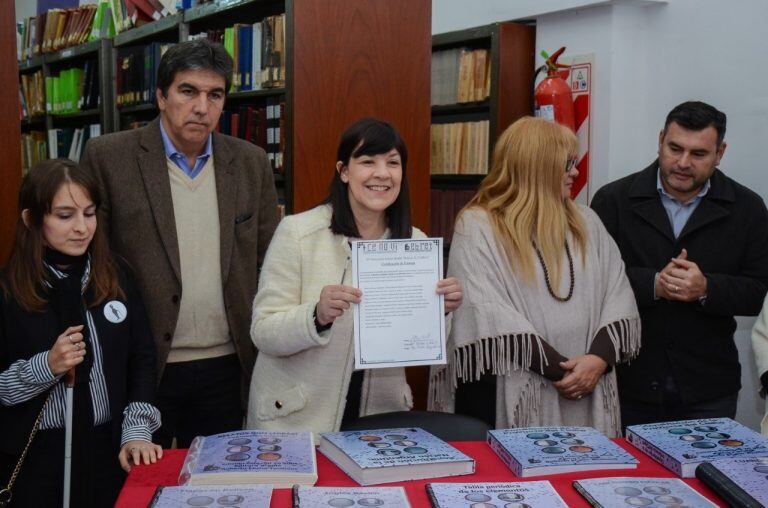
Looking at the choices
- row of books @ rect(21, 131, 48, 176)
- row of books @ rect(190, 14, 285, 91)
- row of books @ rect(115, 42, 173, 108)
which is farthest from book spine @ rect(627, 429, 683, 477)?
row of books @ rect(21, 131, 48, 176)

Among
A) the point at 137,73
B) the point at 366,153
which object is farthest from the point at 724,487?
the point at 137,73

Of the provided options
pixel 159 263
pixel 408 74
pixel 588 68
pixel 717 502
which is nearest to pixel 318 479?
pixel 717 502

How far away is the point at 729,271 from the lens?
118 inches

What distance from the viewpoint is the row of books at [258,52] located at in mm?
4035

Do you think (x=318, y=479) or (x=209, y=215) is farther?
(x=209, y=215)

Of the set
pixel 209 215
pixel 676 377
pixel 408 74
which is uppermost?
pixel 408 74

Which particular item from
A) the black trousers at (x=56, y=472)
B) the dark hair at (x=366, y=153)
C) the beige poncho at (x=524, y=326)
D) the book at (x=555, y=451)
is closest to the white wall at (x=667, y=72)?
the beige poncho at (x=524, y=326)

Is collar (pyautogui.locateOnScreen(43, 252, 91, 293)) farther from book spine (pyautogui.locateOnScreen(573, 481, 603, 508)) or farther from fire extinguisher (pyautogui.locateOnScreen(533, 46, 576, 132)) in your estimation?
fire extinguisher (pyautogui.locateOnScreen(533, 46, 576, 132))

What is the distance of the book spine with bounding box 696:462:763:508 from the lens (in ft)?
5.02

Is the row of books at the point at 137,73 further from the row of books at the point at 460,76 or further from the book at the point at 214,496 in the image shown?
the book at the point at 214,496

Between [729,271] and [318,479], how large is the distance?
1.98 metres

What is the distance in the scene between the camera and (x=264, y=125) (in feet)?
14.0

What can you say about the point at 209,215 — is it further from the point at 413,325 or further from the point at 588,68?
the point at 588,68

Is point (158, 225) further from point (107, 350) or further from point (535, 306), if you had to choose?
point (535, 306)
